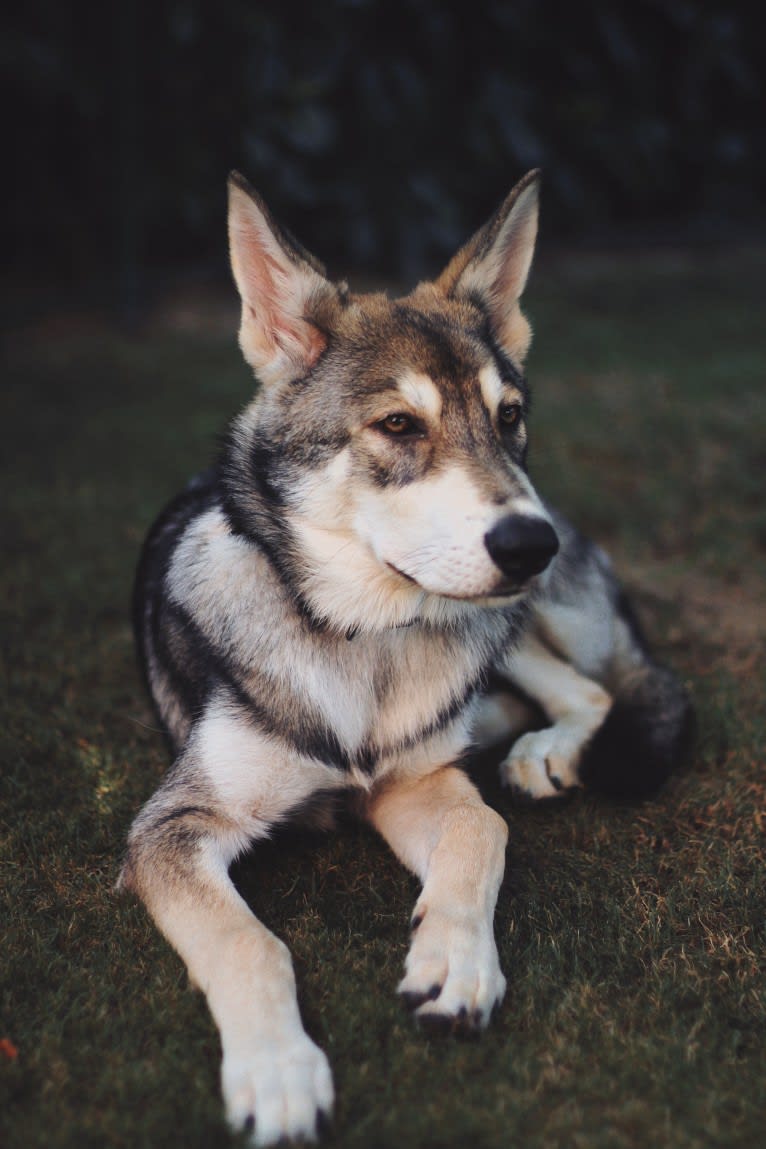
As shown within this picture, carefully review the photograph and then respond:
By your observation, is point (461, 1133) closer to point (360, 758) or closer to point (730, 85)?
point (360, 758)

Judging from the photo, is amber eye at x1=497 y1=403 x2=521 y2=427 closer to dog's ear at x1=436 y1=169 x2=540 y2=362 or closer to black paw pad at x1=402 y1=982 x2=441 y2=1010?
dog's ear at x1=436 y1=169 x2=540 y2=362

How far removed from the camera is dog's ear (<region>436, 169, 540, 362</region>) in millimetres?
3238

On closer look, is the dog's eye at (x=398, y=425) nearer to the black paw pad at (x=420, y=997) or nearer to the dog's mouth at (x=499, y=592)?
the dog's mouth at (x=499, y=592)

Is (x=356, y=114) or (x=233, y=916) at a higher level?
(x=356, y=114)

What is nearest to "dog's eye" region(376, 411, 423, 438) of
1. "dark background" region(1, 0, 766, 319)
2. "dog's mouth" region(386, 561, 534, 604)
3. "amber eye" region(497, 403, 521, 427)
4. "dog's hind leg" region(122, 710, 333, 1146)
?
"amber eye" region(497, 403, 521, 427)

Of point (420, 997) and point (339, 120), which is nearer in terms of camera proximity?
point (420, 997)

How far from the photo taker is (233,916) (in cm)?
251

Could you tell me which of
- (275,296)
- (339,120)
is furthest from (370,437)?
(339,120)

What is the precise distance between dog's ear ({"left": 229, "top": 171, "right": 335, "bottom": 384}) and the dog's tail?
1607 millimetres

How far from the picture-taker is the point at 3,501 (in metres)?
6.24

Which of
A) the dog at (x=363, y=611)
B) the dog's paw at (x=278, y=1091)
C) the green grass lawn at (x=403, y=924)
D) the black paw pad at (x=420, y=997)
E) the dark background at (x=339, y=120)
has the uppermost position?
the dark background at (x=339, y=120)

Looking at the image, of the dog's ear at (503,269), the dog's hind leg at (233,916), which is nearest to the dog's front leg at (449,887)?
the dog's hind leg at (233,916)

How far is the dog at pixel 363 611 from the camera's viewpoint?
253cm

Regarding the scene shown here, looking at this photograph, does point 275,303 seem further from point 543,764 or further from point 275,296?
point 543,764
